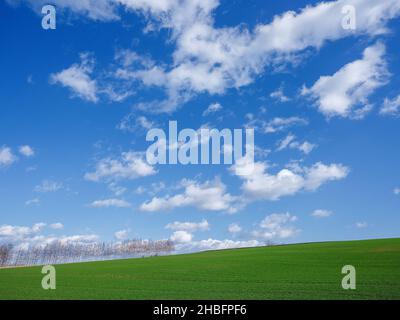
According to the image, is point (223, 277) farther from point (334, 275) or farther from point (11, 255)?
point (11, 255)

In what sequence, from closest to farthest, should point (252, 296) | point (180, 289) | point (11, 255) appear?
point (252, 296)
point (180, 289)
point (11, 255)

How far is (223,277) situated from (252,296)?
1219 cm

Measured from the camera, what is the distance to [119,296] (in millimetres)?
25438

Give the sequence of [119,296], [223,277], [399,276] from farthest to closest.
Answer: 1. [223,277]
2. [399,276]
3. [119,296]
